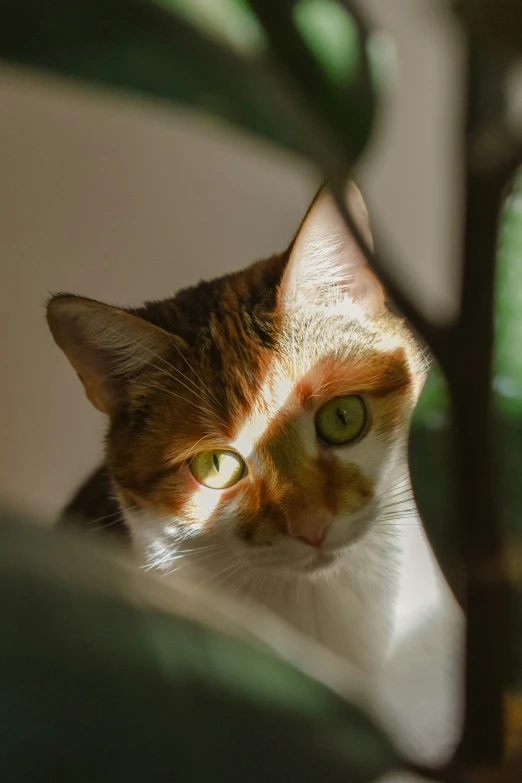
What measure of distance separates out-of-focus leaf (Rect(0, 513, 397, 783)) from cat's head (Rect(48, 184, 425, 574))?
0.31 m

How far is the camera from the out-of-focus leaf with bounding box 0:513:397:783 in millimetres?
279

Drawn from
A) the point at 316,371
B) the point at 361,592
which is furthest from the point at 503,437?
the point at 361,592

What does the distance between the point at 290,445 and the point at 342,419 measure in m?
0.07

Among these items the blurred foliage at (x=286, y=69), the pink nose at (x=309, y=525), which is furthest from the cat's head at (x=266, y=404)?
the blurred foliage at (x=286, y=69)

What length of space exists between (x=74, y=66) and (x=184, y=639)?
1.08 feet

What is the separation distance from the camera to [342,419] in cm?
69

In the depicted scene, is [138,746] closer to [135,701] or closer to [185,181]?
[135,701]

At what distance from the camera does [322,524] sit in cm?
64

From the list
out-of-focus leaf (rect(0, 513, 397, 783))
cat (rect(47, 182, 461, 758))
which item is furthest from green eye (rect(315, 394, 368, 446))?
out-of-focus leaf (rect(0, 513, 397, 783))

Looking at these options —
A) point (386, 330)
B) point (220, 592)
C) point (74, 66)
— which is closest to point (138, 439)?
point (220, 592)

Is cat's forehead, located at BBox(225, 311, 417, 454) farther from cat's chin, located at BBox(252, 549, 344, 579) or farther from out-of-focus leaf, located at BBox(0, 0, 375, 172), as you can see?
out-of-focus leaf, located at BBox(0, 0, 375, 172)

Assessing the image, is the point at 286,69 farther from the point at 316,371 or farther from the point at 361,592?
the point at 361,592

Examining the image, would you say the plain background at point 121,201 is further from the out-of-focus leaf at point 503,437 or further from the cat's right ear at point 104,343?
the out-of-focus leaf at point 503,437

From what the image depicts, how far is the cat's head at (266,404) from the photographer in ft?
2.15
